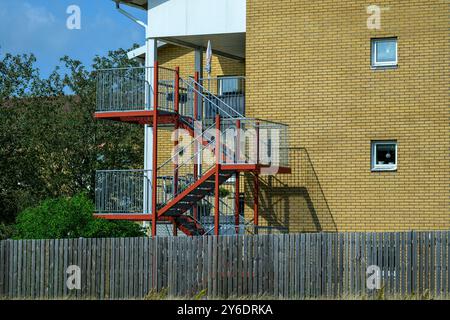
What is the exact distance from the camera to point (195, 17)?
3077 centimetres

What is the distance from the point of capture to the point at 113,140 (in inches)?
2053

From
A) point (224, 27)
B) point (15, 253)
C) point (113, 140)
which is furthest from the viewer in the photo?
point (113, 140)

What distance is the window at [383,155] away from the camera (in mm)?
28250

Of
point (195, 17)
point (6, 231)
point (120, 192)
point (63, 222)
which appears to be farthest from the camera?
point (6, 231)

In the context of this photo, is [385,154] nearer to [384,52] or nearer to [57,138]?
[384,52]

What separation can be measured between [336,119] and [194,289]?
685 centimetres

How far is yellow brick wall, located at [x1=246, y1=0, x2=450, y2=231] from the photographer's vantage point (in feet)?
91.9

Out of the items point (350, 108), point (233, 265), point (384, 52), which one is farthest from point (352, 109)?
point (233, 265)

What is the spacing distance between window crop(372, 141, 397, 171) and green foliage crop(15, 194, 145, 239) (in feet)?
23.5

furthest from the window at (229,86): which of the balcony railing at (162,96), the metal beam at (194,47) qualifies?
the balcony railing at (162,96)

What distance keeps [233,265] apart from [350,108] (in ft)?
21.4

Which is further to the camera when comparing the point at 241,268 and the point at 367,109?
the point at 367,109

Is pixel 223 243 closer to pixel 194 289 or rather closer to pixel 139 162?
pixel 194 289

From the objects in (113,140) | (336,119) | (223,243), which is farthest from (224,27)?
(113,140)
